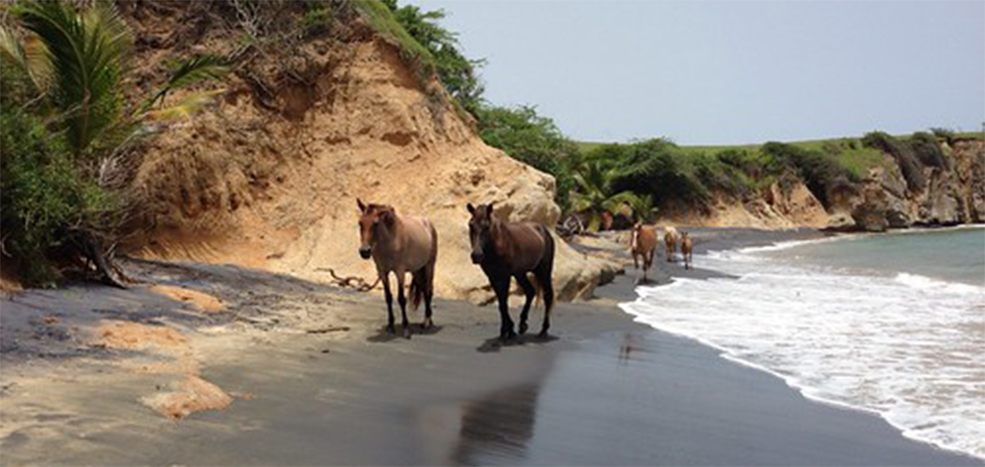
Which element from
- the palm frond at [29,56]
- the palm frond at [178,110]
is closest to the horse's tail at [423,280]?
the palm frond at [178,110]

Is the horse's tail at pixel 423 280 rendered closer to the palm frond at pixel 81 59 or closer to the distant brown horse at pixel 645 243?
the palm frond at pixel 81 59

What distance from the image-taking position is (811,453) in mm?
6195

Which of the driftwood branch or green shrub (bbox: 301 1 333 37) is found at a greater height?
green shrub (bbox: 301 1 333 37)

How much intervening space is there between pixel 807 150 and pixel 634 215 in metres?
27.5

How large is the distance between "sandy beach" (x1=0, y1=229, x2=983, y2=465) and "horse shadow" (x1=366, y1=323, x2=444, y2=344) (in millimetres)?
84

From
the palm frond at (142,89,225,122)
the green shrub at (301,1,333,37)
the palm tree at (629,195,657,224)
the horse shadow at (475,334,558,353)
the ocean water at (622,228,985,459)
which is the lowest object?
the ocean water at (622,228,985,459)

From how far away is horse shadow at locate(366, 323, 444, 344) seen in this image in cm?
961

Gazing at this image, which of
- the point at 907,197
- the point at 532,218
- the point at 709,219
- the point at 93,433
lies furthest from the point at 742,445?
the point at 907,197

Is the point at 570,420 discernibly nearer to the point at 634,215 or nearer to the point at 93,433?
the point at 93,433

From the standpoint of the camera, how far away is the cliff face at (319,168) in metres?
15.0

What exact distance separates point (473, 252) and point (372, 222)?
125 cm

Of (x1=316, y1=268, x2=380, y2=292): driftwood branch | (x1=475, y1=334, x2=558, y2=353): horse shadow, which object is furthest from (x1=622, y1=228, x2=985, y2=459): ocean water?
(x1=316, y1=268, x2=380, y2=292): driftwood branch

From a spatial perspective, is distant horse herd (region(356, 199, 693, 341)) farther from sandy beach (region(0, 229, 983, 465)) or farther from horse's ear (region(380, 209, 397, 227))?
sandy beach (region(0, 229, 983, 465))

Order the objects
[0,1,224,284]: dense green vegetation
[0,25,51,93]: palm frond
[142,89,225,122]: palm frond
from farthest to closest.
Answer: [142,89,225,122]: palm frond < [0,25,51,93]: palm frond < [0,1,224,284]: dense green vegetation
